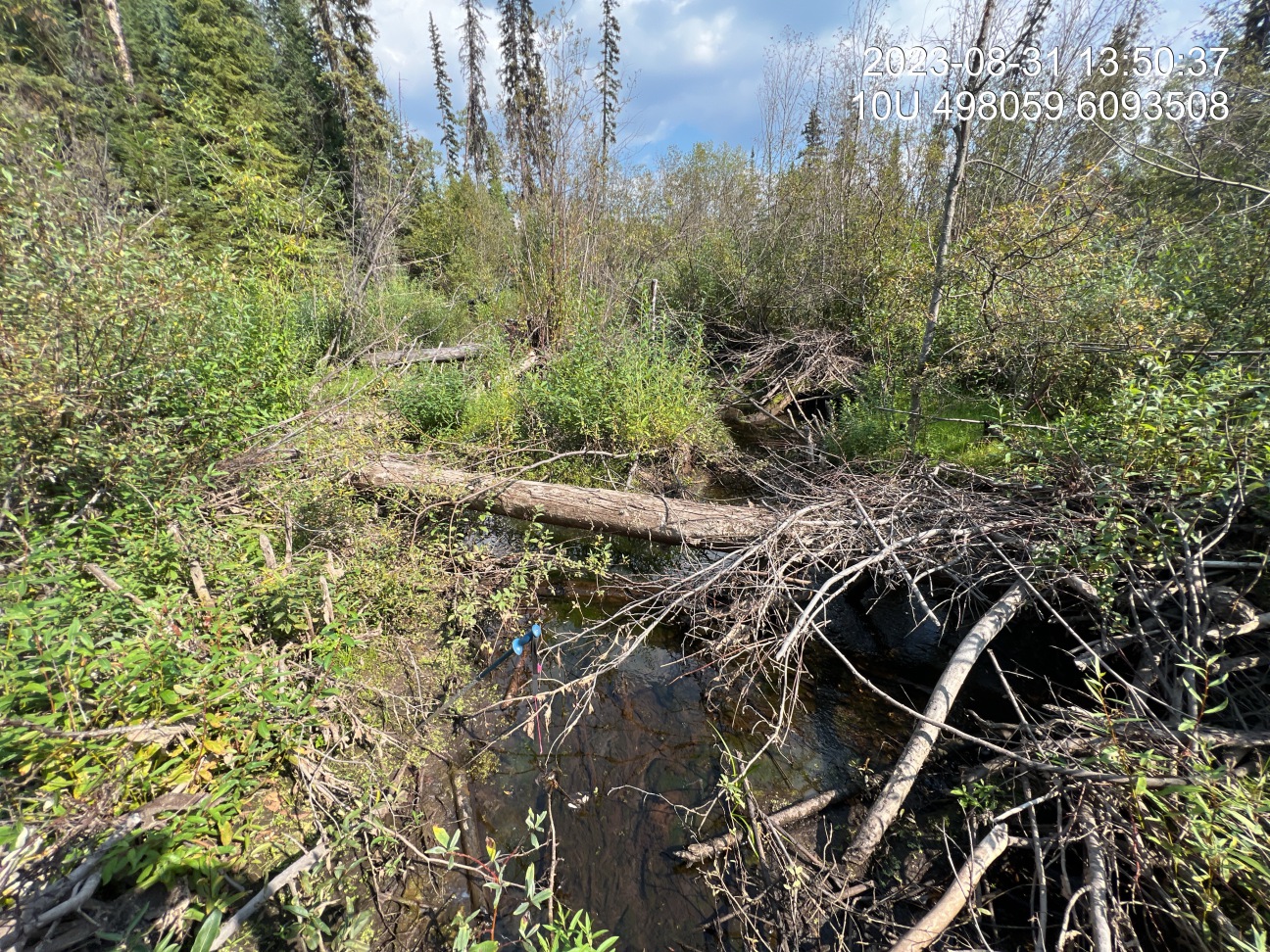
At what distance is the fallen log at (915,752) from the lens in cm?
195

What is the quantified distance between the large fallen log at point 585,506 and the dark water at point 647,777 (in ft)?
3.11

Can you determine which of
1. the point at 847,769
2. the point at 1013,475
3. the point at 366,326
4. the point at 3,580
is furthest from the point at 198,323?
the point at 1013,475

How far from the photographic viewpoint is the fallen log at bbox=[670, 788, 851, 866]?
2074mm

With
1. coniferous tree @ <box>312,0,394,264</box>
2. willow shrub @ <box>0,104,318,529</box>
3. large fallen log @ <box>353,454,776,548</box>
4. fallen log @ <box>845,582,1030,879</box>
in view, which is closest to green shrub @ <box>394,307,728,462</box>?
large fallen log @ <box>353,454,776,548</box>

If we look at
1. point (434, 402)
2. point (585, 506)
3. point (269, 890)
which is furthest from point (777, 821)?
point (434, 402)

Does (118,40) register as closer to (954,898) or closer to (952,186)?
(952,186)

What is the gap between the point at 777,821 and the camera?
2141mm

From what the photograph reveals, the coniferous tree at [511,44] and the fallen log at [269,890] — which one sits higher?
the coniferous tree at [511,44]

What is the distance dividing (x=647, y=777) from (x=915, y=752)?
1.26 metres

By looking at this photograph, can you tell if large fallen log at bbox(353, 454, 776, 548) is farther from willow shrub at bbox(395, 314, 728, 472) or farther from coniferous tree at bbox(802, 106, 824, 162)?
coniferous tree at bbox(802, 106, 824, 162)

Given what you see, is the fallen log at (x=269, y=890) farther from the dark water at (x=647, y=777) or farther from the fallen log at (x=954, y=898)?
the fallen log at (x=954, y=898)

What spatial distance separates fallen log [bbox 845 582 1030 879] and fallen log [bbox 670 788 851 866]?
0.84 feet

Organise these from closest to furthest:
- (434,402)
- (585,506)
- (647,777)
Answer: (647,777), (585,506), (434,402)

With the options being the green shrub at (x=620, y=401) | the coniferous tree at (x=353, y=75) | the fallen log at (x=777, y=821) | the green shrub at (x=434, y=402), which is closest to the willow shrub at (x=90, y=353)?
the green shrub at (x=434, y=402)
